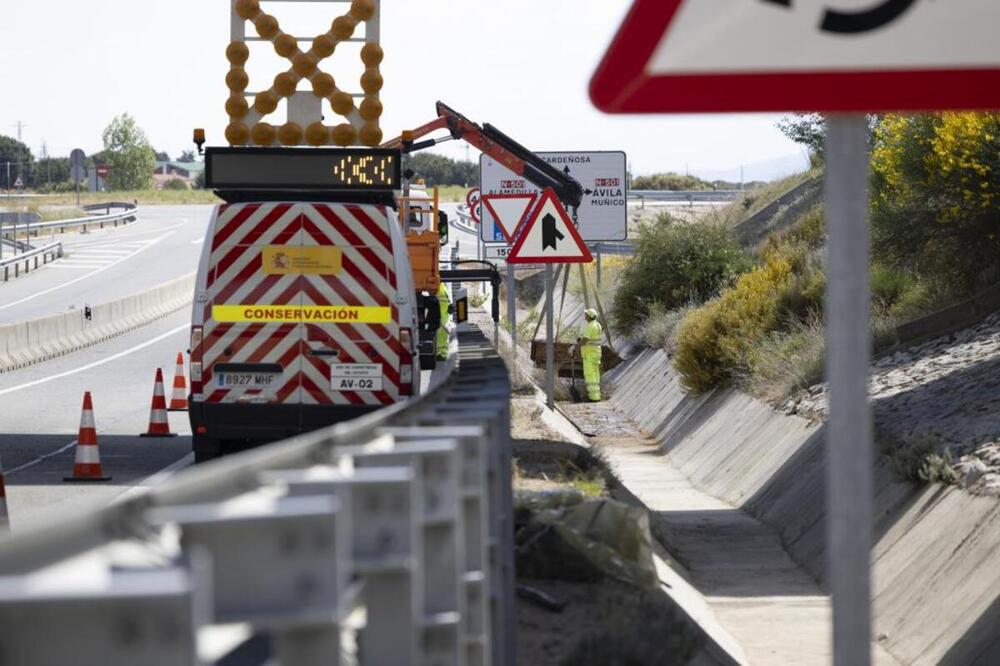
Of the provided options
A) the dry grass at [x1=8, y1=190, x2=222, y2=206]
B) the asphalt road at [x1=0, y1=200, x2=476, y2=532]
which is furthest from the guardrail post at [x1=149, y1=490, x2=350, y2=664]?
the dry grass at [x1=8, y1=190, x2=222, y2=206]

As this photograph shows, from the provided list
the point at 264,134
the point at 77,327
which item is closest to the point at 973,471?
the point at 264,134

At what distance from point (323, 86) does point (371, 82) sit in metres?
0.46

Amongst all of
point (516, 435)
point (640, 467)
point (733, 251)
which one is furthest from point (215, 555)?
point (733, 251)

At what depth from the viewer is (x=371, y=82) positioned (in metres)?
16.8

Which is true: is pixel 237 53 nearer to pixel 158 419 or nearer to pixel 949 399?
pixel 158 419

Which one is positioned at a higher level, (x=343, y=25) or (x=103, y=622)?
(x=343, y=25)

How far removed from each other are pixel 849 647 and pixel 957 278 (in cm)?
1720

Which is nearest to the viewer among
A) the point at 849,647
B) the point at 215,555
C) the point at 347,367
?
the point at 215,555

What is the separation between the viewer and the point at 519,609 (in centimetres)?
924

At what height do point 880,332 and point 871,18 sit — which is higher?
point 871,18

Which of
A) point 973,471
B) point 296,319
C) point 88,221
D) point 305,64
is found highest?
point 305,64

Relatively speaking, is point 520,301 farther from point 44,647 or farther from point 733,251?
point 44,647

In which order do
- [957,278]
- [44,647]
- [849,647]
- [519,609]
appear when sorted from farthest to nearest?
[957,278]
[519,609]
[849,647]
[44,647]

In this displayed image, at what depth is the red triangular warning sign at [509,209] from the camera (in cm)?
2603
